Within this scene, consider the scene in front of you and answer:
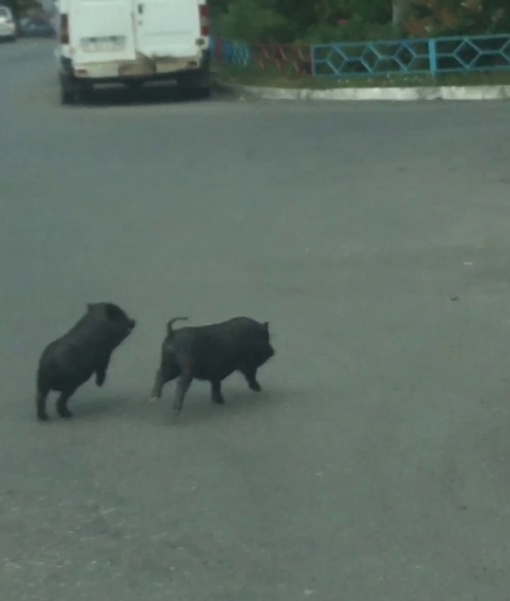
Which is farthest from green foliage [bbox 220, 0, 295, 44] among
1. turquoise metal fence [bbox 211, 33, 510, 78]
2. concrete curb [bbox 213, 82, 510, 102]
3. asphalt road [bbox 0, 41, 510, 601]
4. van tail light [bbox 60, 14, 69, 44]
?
asphalt road [bbox 0, 41, 510, 601]

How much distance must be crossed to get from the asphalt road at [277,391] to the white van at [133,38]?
308 inches

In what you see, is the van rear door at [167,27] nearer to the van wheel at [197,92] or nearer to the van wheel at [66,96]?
the van wheel at [197,92]

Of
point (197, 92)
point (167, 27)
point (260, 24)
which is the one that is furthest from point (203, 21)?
point (260, 24)

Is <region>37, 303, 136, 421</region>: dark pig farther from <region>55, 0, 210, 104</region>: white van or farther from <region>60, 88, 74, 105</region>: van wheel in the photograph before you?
<region>60, 88, 74, 105</region>: van wheel

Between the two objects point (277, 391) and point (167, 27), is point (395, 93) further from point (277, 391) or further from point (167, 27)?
point (277, 391)

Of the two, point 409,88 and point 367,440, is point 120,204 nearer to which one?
point 367,440

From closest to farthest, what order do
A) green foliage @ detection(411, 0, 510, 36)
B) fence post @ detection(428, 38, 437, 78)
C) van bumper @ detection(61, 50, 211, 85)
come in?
1. fence post @ detection(428, 38, 437, 78)
2. van bumper @ detection(61, 50, 211, 85)
3. green foliage @ detection(411, 0, 510, 36)

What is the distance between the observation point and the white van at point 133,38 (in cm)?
2305

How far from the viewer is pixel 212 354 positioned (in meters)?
6.47

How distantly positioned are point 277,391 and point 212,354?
578 millimetres

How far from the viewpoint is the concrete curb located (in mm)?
21578

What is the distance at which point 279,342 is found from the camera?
25.7ft

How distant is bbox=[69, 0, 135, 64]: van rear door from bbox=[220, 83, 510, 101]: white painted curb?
2.24 meters

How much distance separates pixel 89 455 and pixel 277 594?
1.73 meters
